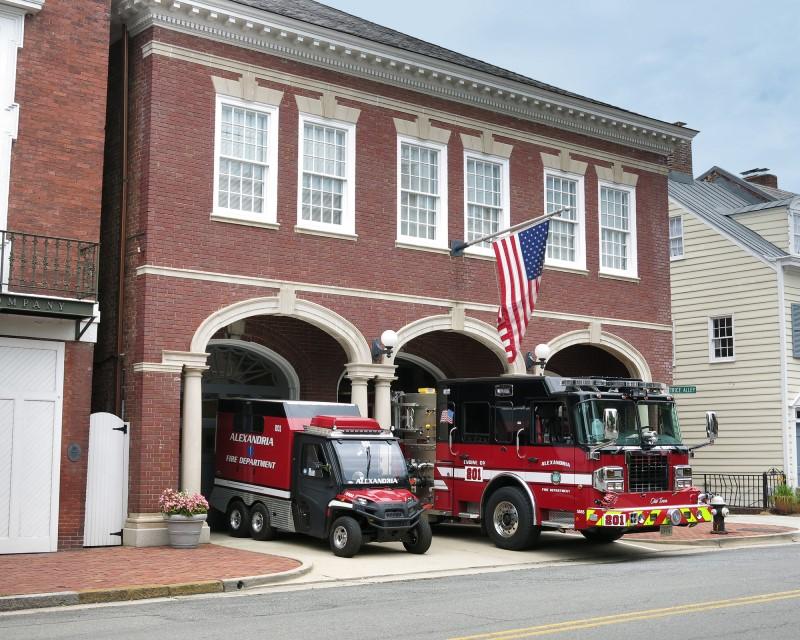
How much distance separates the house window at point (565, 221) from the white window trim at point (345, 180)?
203 inches

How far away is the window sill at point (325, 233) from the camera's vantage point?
19469 mm

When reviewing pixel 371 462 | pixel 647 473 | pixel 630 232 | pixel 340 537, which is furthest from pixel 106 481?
pixel 630 232

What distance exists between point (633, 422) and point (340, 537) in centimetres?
512

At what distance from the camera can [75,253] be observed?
16.8 metres

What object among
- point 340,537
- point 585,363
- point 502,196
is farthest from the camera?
point 585,363

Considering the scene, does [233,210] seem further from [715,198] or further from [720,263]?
[715,198]

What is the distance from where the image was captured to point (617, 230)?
24.7 meters

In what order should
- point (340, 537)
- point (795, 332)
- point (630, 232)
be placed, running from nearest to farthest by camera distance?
point (340, 537), point (630, 232), point (795, 332)

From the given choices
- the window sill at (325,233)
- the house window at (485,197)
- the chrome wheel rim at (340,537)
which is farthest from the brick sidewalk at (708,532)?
the window sill at (325,233)

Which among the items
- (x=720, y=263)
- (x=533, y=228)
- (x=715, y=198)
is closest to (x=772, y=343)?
(x=720, y=263)

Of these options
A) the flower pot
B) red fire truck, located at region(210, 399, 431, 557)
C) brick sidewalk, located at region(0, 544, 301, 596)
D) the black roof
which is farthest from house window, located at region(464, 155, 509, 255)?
brick sidewalk, located at region(0, 544, 301, 596)

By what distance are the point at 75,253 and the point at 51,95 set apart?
2.62m

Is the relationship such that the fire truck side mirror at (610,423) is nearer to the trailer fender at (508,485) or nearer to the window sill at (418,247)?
the trailer fender at (508,485)

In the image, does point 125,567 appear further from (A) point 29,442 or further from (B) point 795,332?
(B) point 795,332
